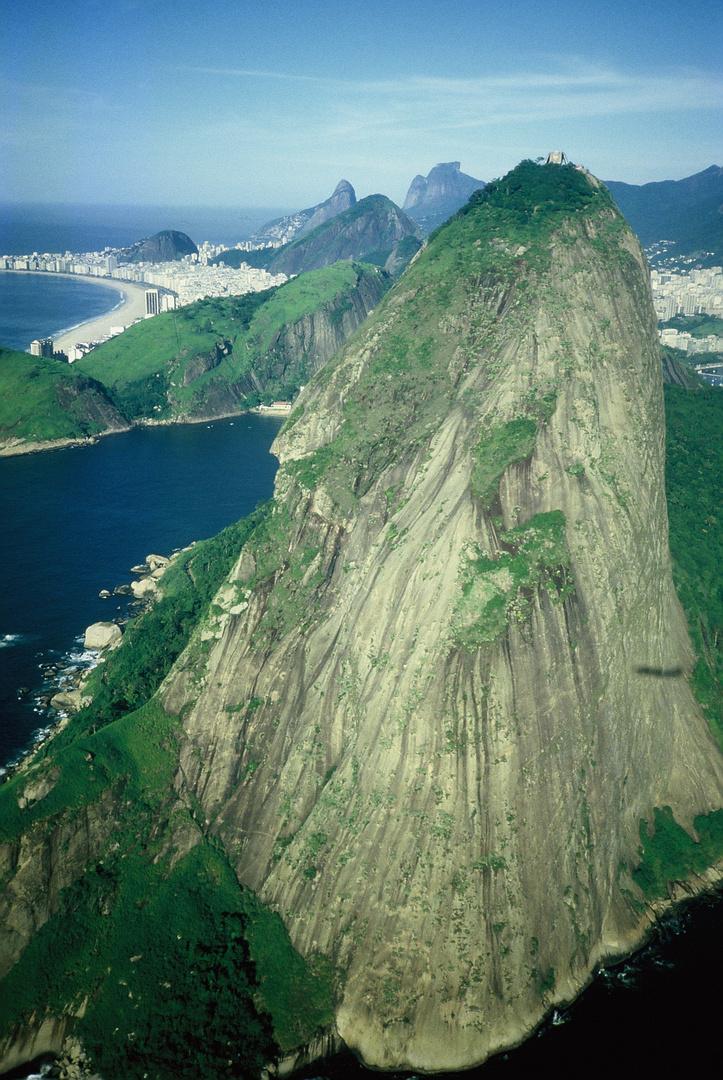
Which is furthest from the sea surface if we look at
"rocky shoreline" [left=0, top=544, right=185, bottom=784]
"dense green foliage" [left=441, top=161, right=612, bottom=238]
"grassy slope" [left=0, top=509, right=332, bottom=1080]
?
"dense green foliage" [left=441, top=161, right=612, bottom=238]

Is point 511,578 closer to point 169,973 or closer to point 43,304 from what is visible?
point 169,973

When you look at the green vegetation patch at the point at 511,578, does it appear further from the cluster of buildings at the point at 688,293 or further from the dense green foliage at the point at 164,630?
the cluster of buildings at the point at 688,293

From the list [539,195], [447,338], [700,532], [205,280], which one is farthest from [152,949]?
[205,280]

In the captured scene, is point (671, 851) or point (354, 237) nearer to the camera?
point (671, 851)

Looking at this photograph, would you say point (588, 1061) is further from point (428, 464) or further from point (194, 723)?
point (428, 464)

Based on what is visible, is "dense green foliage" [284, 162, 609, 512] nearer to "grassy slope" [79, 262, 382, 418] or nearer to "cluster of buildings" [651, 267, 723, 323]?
"grassy slope" [79, 262, 382, 418]

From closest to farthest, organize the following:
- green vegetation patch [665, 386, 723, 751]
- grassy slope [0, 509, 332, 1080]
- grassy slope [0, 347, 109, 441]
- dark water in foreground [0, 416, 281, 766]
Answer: grassy slope [0, 509, 332, 1080] < green vegetation patch [665, 386, 723, 751] < dark water in foreground [0, 416, 281, 766] < grassy slope [0, 347, 109, 441]
